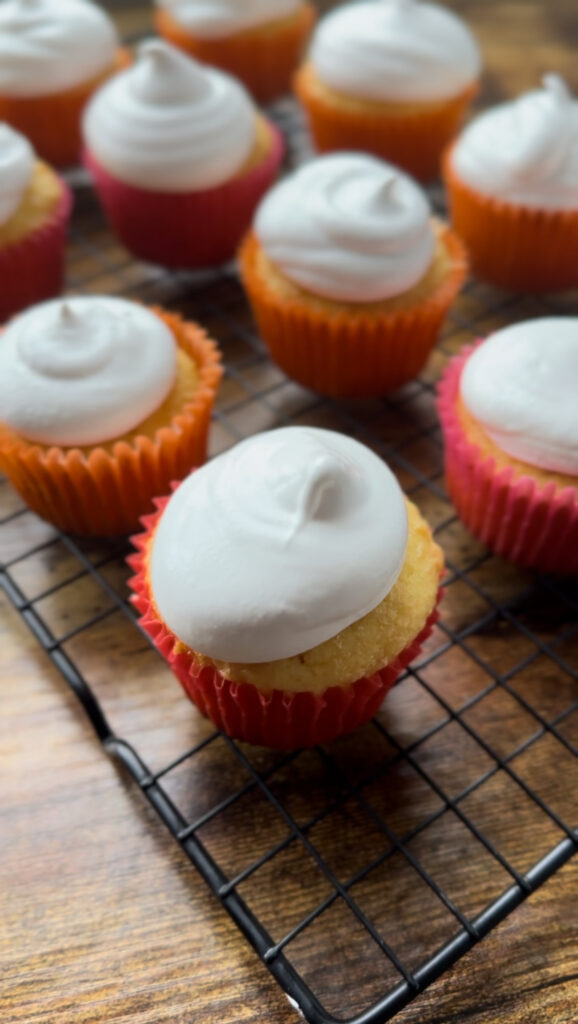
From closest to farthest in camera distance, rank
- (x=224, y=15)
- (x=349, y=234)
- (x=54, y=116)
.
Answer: (x=349, y=234)
(x=54, y=116)
(x=224, y=15)

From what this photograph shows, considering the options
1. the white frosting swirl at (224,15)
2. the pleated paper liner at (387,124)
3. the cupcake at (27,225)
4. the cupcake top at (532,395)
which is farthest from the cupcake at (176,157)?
the cupcake top at (532,395)

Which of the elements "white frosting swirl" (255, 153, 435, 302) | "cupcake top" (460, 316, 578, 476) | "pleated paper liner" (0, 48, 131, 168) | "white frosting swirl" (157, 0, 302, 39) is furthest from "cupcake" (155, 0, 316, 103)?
"cupcake top" (460, 316, 578, 476)

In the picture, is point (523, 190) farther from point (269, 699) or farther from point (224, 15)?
point (269, 699)

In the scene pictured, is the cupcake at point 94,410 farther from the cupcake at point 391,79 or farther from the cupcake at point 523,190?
the cupcake at point 391,79

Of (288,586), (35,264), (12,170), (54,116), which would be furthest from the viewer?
(54,116)

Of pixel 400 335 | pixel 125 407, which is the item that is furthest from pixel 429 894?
pixel 400 335

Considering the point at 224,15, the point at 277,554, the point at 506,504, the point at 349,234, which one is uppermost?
the point at 224,15

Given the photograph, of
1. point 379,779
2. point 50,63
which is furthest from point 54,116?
point 379,779
